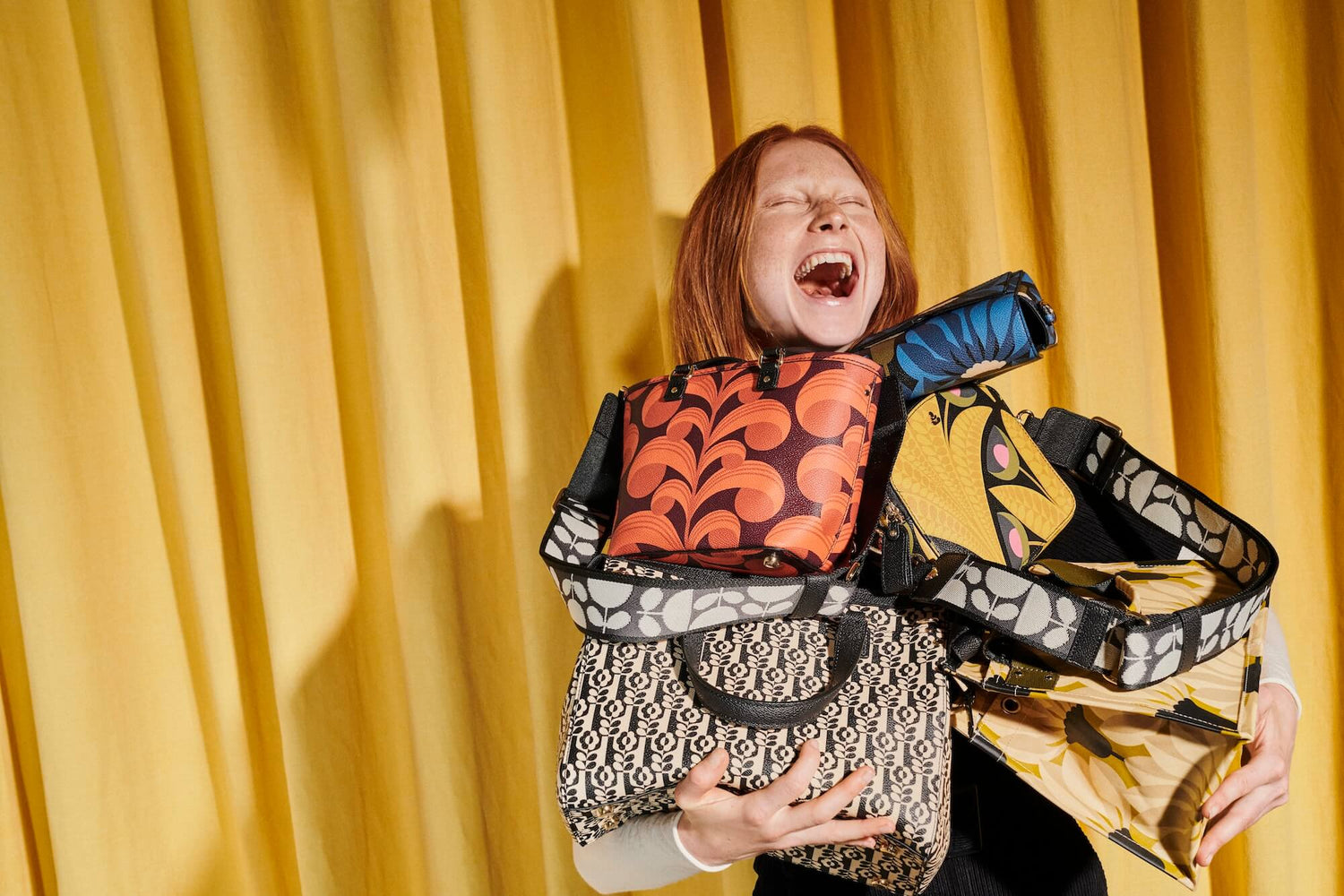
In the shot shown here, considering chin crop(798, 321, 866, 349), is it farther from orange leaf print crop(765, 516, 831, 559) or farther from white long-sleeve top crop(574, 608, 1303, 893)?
white long-sleeve top crop(574, 608, 1303, 893)

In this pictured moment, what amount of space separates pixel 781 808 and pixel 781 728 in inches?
2.0

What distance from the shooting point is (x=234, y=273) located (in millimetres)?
1068

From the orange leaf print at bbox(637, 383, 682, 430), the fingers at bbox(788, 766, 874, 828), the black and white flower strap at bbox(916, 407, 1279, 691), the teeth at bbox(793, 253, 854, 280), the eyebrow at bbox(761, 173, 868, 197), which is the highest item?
the eyebrow at bbox(761, 173, 868, 197)

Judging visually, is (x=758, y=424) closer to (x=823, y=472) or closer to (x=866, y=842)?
(x=823, y=472)

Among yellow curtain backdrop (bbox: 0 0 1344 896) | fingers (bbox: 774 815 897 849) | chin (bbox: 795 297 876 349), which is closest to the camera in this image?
fingers (bbox: 774 815 897 849)

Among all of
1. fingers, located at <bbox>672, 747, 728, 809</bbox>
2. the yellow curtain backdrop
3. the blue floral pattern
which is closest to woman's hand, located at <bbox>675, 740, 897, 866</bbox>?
fingers, located at <bbox>672, 747, 728, 809</bbox>

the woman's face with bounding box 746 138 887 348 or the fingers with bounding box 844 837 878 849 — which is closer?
the fingers with bounding box 844 837 878 849

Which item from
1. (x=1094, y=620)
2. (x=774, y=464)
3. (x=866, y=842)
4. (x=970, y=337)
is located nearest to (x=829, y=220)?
(x=970, y=337)

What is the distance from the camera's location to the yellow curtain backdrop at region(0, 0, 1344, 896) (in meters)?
1.01

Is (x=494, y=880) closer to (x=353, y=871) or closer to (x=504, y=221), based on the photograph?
(x=353, y=871)

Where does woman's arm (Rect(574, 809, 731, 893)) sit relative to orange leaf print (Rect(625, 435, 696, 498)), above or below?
below

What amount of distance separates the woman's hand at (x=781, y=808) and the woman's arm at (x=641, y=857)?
62mm

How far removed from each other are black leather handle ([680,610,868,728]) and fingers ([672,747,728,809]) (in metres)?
0.03

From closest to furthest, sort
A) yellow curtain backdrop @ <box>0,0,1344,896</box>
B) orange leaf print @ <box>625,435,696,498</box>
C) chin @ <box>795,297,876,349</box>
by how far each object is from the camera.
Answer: orange leaf print @ <box>625,435,696,498</box>, chin @ <box>795,297,876,349</box>, yellow curtain backdrop @ <box>0,0,1344,896</box>
